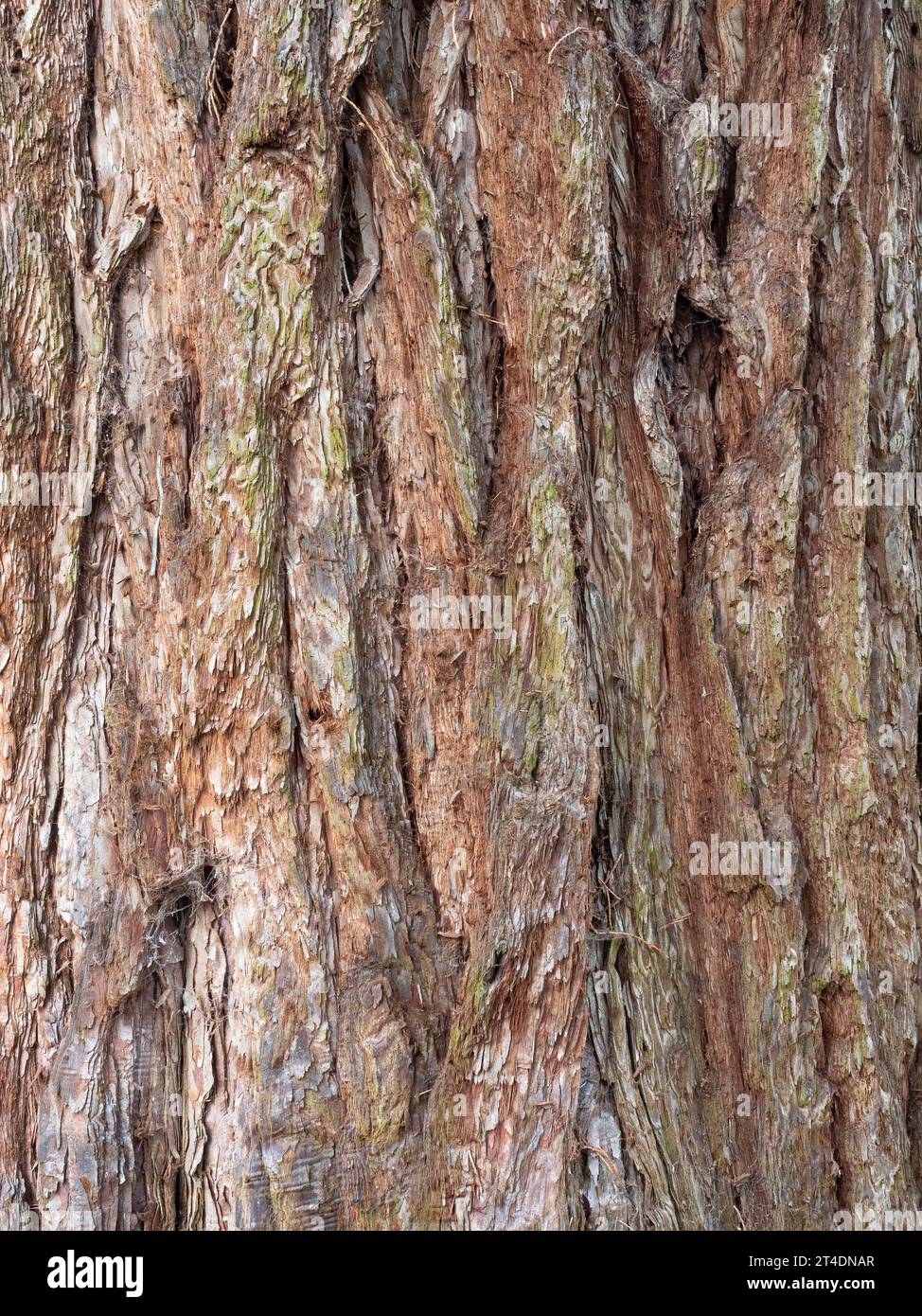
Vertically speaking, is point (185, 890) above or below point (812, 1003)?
above

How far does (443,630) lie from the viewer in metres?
2.25

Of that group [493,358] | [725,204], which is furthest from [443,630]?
[725,204]

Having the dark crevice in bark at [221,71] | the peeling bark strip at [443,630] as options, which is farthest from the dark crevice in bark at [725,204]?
the dark crevice in bark at [221,71]

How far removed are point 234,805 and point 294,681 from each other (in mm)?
311

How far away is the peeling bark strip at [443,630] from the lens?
2.14 m

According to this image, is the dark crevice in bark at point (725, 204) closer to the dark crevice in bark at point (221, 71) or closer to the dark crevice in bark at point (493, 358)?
the dark crevice in bark at point (493, 358)

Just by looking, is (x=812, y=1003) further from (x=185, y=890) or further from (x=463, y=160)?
(x=463, y=160)

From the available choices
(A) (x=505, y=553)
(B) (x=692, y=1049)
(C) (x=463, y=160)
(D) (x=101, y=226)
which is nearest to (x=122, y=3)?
(D) (x=101, y=226)

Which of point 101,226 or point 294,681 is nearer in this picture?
point 294,681

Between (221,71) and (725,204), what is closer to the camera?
(221,71)

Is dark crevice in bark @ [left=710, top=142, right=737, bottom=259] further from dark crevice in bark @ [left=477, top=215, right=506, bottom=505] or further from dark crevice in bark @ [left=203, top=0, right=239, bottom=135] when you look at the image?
dark crevice in bark @ [left=203, top=0, right=239, bottom=135]

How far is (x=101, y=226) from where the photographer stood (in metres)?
2.34

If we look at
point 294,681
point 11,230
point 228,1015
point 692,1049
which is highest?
point 11,230

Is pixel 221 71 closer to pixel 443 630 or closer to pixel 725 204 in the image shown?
pixel 725 204
